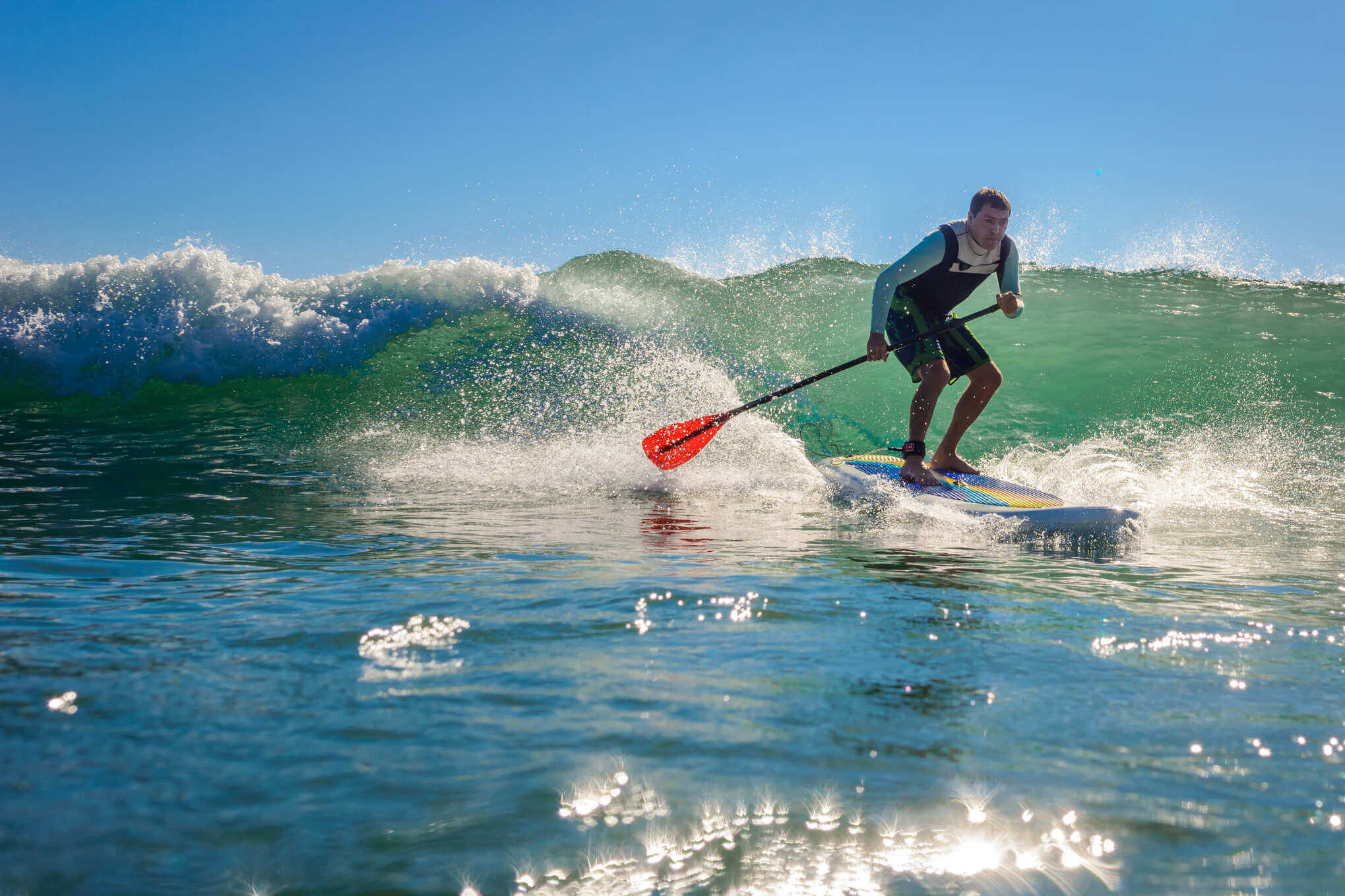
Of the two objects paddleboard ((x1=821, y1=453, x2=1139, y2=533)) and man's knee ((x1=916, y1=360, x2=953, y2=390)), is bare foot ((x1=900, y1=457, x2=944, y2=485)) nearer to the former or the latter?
paddleboard ((x1=821, y1=453, x2=1139, y2=533))

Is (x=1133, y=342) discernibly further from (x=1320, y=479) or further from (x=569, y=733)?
(x=569, y=733)

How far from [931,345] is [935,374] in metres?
0.24

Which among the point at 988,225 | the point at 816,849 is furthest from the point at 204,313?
the point at 816,849

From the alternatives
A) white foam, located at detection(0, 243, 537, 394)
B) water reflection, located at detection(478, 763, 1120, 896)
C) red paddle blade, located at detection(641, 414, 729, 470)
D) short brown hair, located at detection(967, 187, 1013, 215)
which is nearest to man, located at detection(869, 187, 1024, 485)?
short brown hair, located at detection(967, 187, 1013, 215)

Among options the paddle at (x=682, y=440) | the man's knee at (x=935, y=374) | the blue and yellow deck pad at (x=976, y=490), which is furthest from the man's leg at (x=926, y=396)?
the paddle at (x=682, y=440)

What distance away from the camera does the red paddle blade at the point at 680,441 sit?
6.94 meters

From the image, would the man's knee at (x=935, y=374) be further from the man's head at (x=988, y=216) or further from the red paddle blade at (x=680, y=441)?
the red paddle blade at (x=680, y=441)

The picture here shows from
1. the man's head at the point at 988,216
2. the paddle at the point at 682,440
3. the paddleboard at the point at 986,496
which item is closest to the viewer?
the paddleboard at the point at 986,496

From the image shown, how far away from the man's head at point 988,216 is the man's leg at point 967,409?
879mm

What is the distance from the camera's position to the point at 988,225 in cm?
585

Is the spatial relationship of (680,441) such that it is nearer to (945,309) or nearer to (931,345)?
(931,345)

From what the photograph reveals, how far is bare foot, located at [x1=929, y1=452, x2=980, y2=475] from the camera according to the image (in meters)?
6.14

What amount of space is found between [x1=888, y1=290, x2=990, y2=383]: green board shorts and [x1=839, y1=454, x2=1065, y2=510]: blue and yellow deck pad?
695mm

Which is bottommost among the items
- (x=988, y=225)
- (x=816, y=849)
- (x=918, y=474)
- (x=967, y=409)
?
(x=816, y=849)
